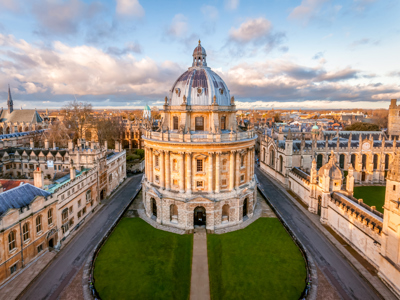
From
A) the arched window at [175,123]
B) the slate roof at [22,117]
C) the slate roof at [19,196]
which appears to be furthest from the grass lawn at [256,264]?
the slate roof at [22,117]

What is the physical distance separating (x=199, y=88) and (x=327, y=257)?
91.3ft

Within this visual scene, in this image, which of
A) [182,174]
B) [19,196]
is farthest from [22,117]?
[182,174]

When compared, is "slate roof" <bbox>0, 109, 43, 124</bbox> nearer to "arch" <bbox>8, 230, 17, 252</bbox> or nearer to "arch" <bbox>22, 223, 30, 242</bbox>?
"arch" <bbox>22, 223, 30, 242</bbox>

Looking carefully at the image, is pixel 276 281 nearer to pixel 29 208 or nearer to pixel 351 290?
pixel 351 290

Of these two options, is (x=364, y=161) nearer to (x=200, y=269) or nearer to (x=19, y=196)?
(x=200, y=269)

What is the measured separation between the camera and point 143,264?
1139 inches

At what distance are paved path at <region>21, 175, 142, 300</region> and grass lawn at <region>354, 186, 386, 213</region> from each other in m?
44.0

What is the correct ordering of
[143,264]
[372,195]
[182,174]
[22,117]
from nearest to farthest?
[143,264] → [182,174] → [372,195] → [22,117]

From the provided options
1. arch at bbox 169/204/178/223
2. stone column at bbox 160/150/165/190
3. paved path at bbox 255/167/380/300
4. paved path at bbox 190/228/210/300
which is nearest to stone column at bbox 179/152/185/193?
stone column at bbox 160/150/165/190

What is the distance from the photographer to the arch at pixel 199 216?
37.5 m

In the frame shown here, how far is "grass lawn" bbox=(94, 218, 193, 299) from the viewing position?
24.9 metres

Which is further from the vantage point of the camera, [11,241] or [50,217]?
[50,217]

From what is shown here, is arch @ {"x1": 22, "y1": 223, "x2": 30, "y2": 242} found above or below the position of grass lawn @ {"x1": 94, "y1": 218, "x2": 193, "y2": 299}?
above

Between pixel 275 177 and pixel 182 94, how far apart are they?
34314 millimetres
